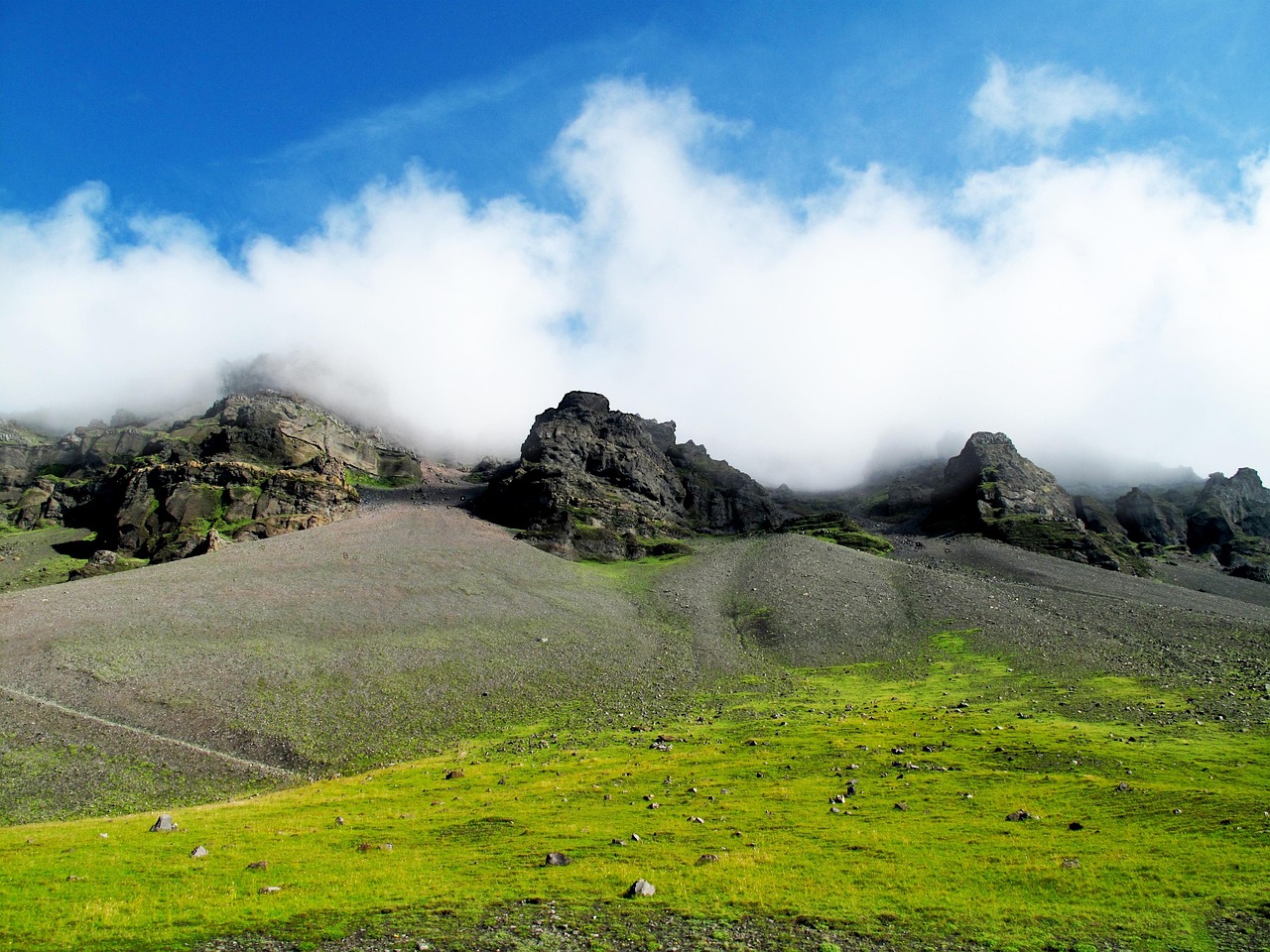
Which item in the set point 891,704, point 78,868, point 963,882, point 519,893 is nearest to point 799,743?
point 891,704

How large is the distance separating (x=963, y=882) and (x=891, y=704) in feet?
130

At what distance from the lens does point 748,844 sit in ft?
84.4

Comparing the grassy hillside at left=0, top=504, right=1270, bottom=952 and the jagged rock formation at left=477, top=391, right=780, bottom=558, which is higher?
the jagged rock formation at left=477, top=391, right=780, bottom=558

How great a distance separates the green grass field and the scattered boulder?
33 cm

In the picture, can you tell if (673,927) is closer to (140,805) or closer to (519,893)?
(519,893)

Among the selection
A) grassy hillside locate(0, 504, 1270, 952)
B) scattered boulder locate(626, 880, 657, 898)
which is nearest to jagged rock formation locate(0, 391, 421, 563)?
grassy hillside locate(0, 504, 1270, 952)

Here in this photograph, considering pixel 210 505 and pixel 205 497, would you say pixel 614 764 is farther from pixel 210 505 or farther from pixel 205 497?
pixel 205 497

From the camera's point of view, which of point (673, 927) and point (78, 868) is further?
point (78, 868)

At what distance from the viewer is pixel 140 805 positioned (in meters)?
39.6

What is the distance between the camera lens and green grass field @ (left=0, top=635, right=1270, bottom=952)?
19.0 m

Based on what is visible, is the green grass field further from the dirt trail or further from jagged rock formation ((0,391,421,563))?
jagged rock formation ((0,391,421,563))

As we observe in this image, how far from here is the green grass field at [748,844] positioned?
62.4 ft

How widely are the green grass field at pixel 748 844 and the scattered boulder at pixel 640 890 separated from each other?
330mm

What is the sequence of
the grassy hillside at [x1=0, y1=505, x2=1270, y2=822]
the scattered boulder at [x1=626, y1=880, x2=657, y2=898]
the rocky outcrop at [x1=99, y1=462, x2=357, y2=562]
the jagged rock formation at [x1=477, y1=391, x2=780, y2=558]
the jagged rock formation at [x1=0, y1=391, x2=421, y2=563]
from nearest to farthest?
→ the scattered boulder at [x1=626, y1=880, x2=657, y2=898], the grassy hillside at [x1=0, y1=505, x2=1270, y2=822], the rocky outcrop at [x1=99, y1=462, x2=357, y2=562], the jagged rock formation at [x1=0, y1=391, x2=421, y2=563], the jagged rock formation at [x1=477, y1=391, x2=780, y2=558]
